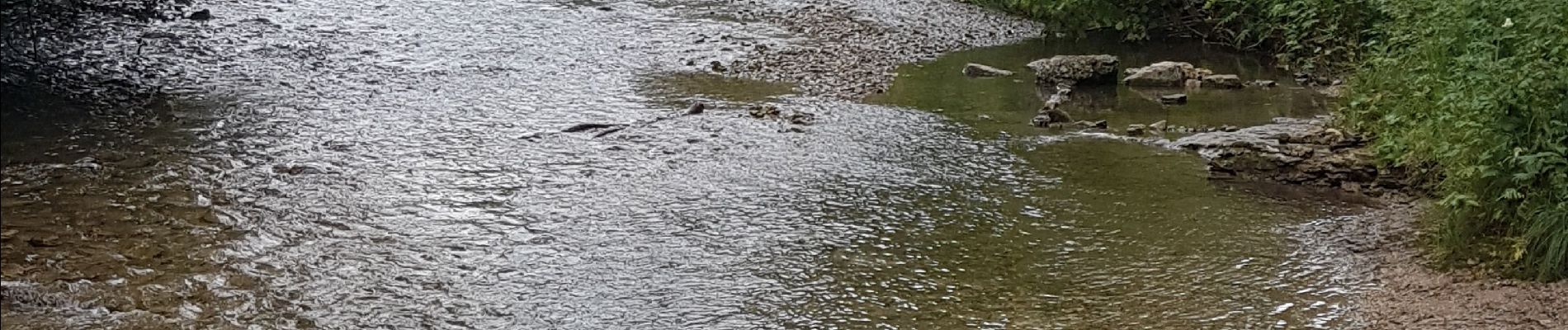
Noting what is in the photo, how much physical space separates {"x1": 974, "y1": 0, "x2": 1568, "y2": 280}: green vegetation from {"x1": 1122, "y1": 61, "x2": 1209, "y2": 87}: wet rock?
211cm

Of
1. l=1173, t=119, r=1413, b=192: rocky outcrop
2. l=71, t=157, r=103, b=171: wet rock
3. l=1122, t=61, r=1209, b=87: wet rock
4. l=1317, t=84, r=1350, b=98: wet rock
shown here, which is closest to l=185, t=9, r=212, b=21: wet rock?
l=71, t=157, r=103, b=171: wet rock

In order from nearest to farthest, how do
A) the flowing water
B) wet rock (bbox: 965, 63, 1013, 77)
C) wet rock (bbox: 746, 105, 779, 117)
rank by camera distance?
the flowing water < wet rock (bbox: 746, 105, 779, 117) < wet rock (bbox: 965, 63, 1013, 77)

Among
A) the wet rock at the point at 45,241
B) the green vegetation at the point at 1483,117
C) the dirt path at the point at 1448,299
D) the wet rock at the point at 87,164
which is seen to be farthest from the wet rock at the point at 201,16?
the dirt path at the point at 1448,299

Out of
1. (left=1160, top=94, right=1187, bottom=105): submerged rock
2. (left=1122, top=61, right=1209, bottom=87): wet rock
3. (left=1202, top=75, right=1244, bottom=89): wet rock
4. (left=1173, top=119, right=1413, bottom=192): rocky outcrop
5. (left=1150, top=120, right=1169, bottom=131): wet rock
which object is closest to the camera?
(left=1173, top=119, right=1413, bottom=192): rocky outcrop

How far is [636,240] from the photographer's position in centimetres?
633

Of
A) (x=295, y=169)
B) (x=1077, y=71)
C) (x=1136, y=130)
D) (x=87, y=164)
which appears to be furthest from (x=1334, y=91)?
(x=87, y=164)

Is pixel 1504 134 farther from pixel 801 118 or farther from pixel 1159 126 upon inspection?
pixel 801 118

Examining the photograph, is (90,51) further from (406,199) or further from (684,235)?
(684,235)

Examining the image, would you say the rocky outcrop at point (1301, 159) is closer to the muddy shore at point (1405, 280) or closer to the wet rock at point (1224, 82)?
the muddy shore at point (1405, 280)

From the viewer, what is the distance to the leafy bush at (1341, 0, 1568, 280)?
5.23 metres

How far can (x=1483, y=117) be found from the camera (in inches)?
215

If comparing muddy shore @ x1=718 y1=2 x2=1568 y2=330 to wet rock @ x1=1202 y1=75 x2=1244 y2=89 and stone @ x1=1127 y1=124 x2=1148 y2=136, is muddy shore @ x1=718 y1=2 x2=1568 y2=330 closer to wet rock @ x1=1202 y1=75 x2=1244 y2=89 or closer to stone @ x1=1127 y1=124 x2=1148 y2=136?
stone @ x1=1127 y1=124 x2=1148 y2=136

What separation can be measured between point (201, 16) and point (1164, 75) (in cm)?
802

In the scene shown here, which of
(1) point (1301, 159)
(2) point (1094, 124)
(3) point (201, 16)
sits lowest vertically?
(3) point (201, 16)
